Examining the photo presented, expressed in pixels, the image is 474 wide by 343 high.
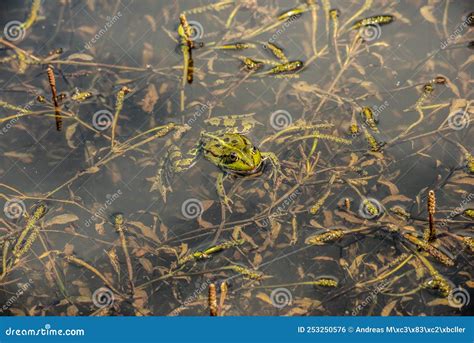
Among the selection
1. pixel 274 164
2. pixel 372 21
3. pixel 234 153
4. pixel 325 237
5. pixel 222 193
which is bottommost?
pixel 325 237

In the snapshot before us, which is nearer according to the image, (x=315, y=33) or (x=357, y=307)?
(x=357, y=307)

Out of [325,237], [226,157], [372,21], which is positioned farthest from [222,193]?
[372,21]

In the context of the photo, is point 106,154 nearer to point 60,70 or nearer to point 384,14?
point 60,70

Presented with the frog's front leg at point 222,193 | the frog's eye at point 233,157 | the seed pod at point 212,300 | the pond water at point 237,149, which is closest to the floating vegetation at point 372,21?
the pond water at point 237,149

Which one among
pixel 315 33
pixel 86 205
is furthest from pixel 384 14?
pixel 86 205

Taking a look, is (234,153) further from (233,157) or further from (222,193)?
(222,193)

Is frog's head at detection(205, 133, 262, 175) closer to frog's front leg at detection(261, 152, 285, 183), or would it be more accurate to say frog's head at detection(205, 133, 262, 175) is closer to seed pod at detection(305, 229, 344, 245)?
frog's front leg at detection(261, 152, 285, 183)
